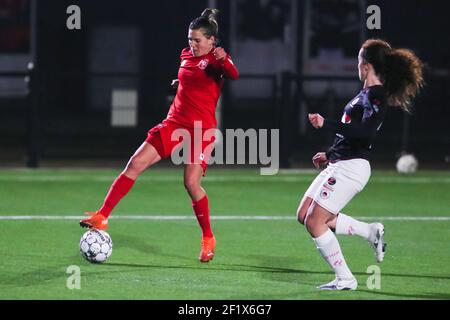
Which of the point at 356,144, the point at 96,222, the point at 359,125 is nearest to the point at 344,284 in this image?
the point at 356,144

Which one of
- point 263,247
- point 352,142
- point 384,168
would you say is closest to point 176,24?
point 384,168

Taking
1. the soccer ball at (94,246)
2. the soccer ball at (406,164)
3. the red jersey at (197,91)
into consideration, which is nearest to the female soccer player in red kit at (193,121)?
the red jersey at (197,91)

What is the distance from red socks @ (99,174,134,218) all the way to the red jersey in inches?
27.4

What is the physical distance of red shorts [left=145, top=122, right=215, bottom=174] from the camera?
10000 mm

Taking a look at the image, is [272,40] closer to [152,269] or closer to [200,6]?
[200,6]

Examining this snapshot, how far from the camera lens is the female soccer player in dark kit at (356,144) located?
27.9ft

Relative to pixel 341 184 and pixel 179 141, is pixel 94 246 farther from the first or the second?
pixel 341 184

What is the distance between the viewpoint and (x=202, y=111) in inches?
396

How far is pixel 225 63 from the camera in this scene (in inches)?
384

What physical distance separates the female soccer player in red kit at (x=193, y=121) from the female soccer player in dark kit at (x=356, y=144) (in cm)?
157

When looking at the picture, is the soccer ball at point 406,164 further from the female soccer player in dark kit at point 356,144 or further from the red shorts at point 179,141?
the female soccer player in dark kit at point 356,144

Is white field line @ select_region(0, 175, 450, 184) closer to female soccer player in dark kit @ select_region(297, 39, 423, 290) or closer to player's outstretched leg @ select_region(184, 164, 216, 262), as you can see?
player's outstretched leg @ select_region(184, 164, 216, 262)

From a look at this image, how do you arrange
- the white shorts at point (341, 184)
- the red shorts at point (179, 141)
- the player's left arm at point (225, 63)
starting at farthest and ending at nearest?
the red shorts at point (179, 141) < the player's left arm at point (225, 63) < the white shorts at point (341, 184)
